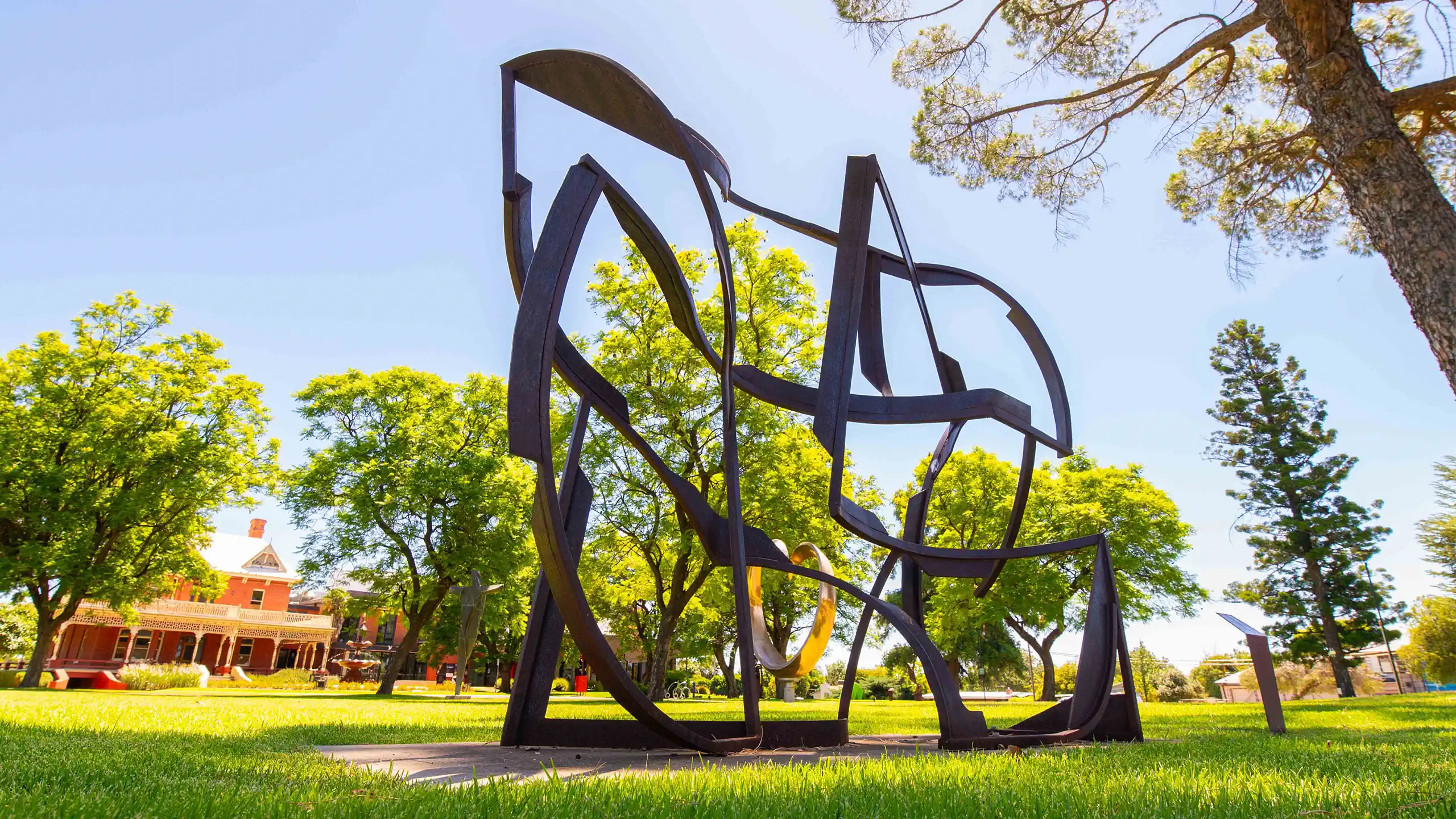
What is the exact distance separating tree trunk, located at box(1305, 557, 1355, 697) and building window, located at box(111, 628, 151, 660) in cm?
6386

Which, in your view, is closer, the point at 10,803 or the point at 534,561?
the point at 10,803

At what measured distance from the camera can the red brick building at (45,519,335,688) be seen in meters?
45.6

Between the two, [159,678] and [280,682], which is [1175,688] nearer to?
[280,682]

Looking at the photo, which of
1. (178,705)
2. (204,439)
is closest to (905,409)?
(178,705)

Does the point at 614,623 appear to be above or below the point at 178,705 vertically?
above

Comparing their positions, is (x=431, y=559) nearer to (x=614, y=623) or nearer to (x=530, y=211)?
(x=614, y=623)

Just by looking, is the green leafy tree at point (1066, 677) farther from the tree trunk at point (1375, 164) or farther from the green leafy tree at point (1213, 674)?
the tree trunk at point (1375, 164)

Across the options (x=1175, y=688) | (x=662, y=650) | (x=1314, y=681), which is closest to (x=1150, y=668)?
(x=1175, y=688)

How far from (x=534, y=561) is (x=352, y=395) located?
954 cm

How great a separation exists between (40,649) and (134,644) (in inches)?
1060

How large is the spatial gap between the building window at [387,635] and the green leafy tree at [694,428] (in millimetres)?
49492

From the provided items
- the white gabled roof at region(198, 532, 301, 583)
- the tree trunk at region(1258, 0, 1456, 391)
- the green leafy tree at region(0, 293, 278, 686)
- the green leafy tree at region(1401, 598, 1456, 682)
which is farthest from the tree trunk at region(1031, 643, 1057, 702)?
the white gabled roof at region(198, 532, 301, 583)

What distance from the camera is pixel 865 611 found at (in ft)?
27.8

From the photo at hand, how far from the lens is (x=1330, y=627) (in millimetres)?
34719
